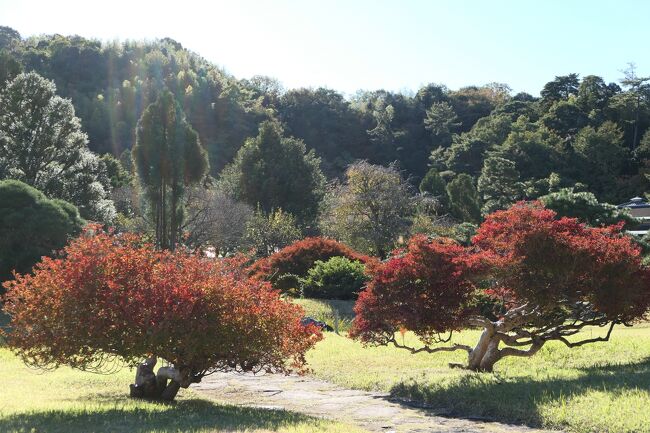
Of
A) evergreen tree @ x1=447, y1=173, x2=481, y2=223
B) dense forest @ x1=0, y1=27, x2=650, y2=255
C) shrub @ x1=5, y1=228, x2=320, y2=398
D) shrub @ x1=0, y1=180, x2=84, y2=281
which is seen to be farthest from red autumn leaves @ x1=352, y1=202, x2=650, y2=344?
evergreen tree @ x1=447, y1=173, x2=481, y2=223

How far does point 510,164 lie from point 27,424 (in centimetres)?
4675

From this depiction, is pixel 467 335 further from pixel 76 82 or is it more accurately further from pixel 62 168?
pixel 76 82

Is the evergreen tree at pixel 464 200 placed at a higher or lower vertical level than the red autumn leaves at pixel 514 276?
higher

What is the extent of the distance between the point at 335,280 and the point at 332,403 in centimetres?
1672

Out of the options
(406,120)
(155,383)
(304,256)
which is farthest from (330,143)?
(155,383)

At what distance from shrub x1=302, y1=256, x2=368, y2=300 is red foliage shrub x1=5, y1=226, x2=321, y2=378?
17721 mm

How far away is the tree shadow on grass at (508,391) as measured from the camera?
36.7 ft

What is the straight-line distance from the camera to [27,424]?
880 centimetres

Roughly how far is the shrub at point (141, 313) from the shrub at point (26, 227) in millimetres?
15840

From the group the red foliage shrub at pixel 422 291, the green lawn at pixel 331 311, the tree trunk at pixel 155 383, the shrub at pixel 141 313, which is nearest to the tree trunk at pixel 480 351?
the red foliage shrub at pixel 422 291

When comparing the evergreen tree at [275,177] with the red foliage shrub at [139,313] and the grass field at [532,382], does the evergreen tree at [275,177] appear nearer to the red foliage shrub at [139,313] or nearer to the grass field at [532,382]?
the grass field at [532,382]

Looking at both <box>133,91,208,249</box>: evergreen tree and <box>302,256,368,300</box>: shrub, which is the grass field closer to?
<box>302,256,368,300</box>: shrub

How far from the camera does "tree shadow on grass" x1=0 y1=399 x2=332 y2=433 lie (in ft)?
28.5

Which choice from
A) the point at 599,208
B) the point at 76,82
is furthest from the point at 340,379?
the point at 76,82
